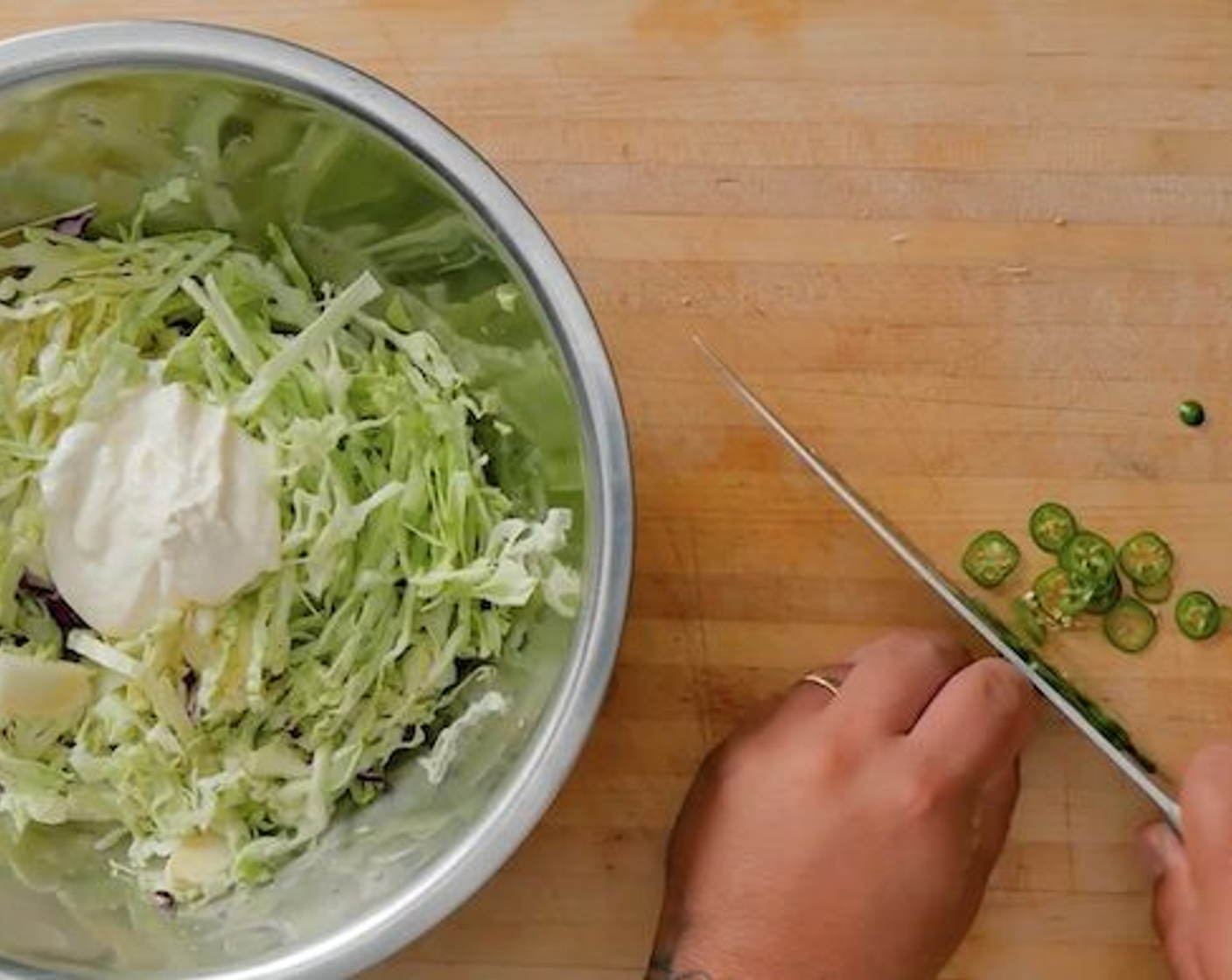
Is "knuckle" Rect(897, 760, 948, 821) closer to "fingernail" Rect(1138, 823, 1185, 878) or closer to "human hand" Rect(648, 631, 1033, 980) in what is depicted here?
"human hand" Rect(648, 631, 1033, 980)

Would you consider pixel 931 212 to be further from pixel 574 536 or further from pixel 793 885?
pixel 793 885

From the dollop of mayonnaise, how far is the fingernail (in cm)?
67

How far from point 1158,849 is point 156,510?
2.51 ft

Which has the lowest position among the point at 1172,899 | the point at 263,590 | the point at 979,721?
the point at 1172,899

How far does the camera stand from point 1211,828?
1.36 metres

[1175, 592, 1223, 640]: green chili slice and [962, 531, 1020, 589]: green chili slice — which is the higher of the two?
[962, 531, 1020, 589]: green chili slice

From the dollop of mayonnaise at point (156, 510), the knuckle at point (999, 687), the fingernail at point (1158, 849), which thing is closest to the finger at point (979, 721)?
the knuckle at point (999, 687)

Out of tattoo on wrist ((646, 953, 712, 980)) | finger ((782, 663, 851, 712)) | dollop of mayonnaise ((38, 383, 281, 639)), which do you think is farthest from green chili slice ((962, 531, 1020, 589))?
dollop of mayonnaise ((38, 383, 281, 639))

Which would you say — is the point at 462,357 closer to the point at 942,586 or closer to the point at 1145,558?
the point at 942,586

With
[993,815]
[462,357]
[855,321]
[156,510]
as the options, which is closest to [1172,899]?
[993,815]

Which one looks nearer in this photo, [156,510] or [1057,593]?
[156,510]

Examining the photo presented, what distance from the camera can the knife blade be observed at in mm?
1356

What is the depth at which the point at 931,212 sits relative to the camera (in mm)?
1419

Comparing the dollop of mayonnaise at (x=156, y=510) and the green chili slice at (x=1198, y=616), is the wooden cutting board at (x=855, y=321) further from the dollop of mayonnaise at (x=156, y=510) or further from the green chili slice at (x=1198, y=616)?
the dollop of mayonnaise at (x=156, y=510)
